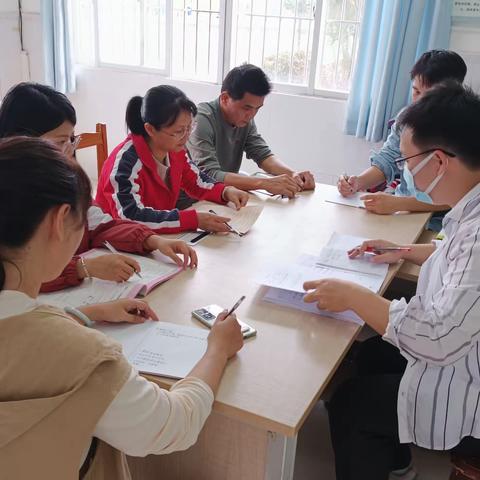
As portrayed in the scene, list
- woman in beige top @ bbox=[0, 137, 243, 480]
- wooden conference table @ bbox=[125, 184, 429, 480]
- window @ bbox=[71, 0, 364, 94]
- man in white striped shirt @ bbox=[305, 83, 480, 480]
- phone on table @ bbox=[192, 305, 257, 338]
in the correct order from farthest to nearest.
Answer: window @ bbox=[71, 0, 364, 94] → phone on table @ bbox=[192, 305, 257, 338] → man in white striped shirt @ bbox=[305, 83, 480, 480] → wooden conference table @ bbox=[125, 184, 429, 480] → woman in beige top @ bbox=[0, 137, 243, 480]

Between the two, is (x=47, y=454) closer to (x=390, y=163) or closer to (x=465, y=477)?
(x=465, y=477)

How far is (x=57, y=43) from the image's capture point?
4.18 meters

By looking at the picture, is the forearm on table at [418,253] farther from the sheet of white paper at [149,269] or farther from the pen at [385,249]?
the sheet of white paper at [149,269]

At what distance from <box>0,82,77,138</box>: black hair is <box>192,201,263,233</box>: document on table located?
67 centimetres

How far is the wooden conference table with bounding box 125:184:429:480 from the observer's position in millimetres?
961

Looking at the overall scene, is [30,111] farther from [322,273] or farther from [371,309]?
[371,309]

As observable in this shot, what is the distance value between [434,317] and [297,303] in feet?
1.12

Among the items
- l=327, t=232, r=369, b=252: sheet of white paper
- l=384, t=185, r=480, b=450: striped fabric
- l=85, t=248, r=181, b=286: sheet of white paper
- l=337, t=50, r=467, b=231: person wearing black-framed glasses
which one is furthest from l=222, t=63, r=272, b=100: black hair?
l=384, t=185, r=480, b=450: striped fabric

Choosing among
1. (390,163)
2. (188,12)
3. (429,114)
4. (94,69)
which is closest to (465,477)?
(429,114)

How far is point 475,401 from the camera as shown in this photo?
1136mm

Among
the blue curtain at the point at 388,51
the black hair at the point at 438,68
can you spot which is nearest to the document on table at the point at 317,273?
the black hair at the point at 438,68

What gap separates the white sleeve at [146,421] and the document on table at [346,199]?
4.80ft

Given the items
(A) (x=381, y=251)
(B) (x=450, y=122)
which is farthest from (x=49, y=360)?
(A) (x=381, y=251)

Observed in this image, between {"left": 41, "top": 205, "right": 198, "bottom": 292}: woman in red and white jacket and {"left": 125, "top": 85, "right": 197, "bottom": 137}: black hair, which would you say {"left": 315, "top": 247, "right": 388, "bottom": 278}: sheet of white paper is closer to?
{"left": 41, "top": 205, "right": 198, "bottom": 292}: woman in red and white jacket
